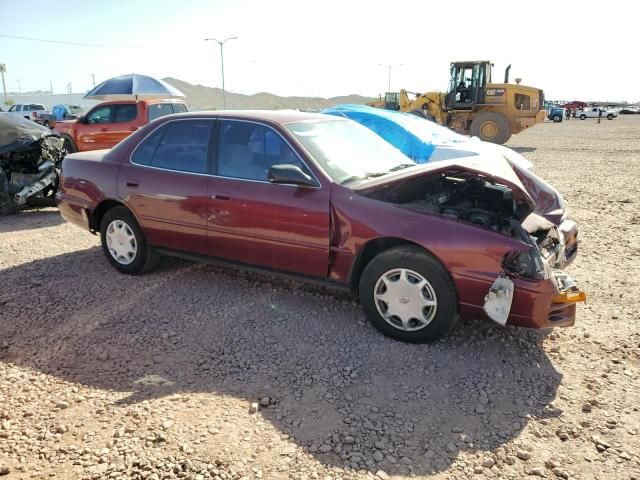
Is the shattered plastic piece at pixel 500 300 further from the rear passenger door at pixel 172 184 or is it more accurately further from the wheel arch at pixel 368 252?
the rear passenger door at pixel 172 184

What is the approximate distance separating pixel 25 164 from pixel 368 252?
6931 millimetres

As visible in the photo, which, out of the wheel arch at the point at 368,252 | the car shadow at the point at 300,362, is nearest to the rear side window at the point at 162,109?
the car shadow at the point at 300,362

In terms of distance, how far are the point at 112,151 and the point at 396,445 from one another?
13.1ft

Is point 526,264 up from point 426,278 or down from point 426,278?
up

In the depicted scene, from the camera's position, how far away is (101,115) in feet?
40.2

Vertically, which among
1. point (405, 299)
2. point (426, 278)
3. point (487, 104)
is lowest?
point (405, 299)

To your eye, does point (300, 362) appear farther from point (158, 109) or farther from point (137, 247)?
point (158, 109)

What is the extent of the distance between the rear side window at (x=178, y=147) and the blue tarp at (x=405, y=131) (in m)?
3.64

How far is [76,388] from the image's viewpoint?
3.20 meters

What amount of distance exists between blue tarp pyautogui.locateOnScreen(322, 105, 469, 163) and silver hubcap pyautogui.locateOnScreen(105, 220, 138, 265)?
411cm

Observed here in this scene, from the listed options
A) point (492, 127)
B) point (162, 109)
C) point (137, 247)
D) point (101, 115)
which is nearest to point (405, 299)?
point (137, 247)

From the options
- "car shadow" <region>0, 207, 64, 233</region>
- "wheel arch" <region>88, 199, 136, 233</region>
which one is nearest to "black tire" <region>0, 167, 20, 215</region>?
"car shadow" <region>0, 207, 64, 233</region>

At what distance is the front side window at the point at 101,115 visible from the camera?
40.0ft

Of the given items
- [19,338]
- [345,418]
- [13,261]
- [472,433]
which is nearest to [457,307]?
[472,433]
